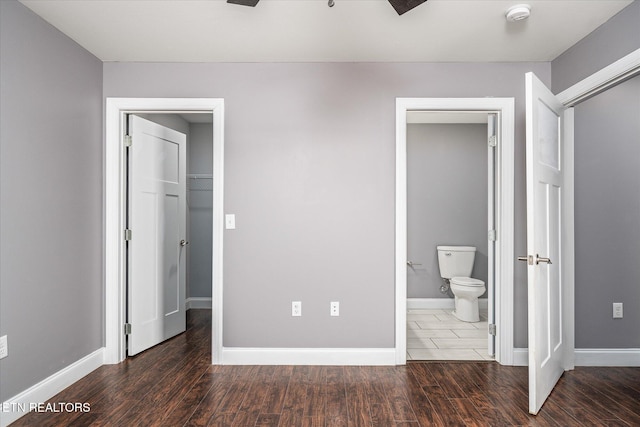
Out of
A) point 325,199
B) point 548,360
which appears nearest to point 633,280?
point 548,360

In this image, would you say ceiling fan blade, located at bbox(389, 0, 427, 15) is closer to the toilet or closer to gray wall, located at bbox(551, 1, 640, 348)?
gray wall, located at bbox(551, 1, 640, 348)

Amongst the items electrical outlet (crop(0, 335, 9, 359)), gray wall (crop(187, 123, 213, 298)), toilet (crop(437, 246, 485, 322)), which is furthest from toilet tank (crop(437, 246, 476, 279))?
electrical outlet (crop(0, 335, 9, 359))

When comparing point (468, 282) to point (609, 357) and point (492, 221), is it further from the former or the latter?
point (609, 357)

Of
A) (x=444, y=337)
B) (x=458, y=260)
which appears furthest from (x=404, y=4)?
(x=458, y=260)

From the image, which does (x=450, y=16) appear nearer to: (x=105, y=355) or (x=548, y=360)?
(x=548, y=360)

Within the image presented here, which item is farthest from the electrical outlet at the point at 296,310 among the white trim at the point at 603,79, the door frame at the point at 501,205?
the white trim at the point at 603,79

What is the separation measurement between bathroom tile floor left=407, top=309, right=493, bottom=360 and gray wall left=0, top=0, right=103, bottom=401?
257 cm

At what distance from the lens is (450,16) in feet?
7.02

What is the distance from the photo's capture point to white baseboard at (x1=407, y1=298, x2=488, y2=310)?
179 inches

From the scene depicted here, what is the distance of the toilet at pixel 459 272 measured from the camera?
400 cm

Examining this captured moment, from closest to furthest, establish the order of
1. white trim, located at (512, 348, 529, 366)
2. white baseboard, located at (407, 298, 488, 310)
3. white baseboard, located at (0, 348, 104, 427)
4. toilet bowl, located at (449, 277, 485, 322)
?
white baseboard, located at (0, 348, 104, 427)
white trim, located at (512, 348, 529, 366)
toilet bowl, located at (449, 277, 485, 322)
white baseboard, located at (407, 298, 488, 310)

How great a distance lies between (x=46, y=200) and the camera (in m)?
2.19

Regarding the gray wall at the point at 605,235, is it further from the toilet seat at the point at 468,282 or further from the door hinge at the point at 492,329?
the toilet seat at the point at 468,282

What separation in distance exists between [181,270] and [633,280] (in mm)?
3961
